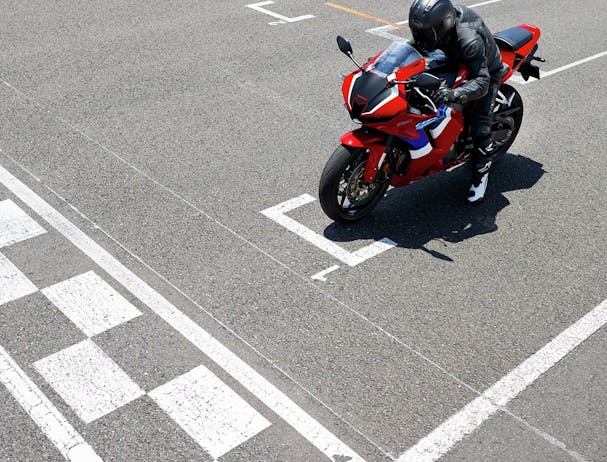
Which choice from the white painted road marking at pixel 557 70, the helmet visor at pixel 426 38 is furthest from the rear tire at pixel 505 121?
the white painted road marking at pixel 557 70

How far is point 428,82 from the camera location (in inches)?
242

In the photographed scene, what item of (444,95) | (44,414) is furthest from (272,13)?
(44,414)

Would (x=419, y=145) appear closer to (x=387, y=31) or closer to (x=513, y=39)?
(x=513, y=39)

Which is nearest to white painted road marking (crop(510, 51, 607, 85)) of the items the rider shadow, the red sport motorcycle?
the rider shadow

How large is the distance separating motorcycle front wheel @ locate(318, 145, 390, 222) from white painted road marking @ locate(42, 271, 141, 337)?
6.27ft

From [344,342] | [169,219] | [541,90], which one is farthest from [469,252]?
[541,90]

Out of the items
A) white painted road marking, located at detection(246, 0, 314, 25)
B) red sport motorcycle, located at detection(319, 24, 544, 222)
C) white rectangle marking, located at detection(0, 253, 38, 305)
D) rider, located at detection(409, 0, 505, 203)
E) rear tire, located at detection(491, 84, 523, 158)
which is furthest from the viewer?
white painted road marking, located at detection(246, 0, 314, 25)

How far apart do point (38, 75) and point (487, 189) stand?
565 cm

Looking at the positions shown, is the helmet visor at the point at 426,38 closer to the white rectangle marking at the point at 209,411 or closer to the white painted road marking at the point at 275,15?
the white rectangle marking at the point at 209,411

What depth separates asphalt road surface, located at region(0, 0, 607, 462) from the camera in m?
4.79

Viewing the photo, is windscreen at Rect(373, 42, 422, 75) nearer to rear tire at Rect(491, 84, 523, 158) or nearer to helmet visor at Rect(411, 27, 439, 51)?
helmet visor at Rect(411, 27, 439, 51)

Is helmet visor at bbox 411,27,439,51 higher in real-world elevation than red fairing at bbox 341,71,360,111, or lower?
higher

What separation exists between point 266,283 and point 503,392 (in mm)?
1961

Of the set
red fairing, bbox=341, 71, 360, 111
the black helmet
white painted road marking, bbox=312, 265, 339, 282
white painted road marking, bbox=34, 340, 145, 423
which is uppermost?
the black helmet
